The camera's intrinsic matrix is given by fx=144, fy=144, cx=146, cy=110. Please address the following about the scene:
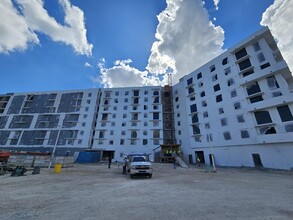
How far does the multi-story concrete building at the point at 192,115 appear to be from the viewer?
1057 inches

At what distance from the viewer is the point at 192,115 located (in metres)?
41.9

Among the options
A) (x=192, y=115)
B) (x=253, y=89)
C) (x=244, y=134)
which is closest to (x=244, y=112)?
(x=244, y=134)

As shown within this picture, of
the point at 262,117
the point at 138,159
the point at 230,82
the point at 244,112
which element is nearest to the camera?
the point at 138,159

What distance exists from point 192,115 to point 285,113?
2002 centimetres

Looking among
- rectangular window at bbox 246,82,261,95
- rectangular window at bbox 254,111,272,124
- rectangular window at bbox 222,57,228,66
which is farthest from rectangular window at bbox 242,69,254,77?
rectangular window at bbox 254,111,272,124

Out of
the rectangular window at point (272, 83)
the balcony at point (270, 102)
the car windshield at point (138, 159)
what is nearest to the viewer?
the car windshield at point (138, 159)

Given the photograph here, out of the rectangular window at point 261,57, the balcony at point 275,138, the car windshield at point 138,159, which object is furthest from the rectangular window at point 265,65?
the car windshield at point 138,159

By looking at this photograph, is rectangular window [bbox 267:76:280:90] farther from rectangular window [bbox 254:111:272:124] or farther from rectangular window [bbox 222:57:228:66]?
rectangular window [bbox 222:57:228:66]

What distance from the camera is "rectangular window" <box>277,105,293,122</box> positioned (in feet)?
80.3

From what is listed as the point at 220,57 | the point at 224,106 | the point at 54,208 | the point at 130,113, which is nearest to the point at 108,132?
the point at 130,113

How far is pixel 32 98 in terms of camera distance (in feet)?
194

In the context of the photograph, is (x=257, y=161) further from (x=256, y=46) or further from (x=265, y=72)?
(x=256, y=46)

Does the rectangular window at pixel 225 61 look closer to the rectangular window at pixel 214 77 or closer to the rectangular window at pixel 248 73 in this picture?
the rectangular window at pixel 214 77

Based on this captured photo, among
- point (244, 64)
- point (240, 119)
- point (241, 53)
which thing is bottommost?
point (240, 119)
